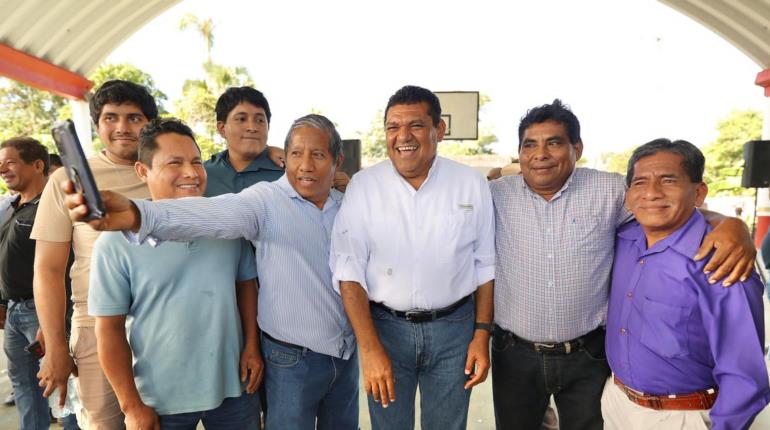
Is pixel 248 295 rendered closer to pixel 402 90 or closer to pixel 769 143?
pixel 402 90

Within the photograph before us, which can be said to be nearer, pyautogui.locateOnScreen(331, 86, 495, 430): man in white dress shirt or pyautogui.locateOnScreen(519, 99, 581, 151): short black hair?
pyautogui.locateOnScreen(331, 86, 495, 430): man in white dress shirt

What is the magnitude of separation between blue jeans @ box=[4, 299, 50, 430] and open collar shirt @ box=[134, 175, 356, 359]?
1.89 metres

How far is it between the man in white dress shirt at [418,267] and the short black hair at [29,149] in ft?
7.89

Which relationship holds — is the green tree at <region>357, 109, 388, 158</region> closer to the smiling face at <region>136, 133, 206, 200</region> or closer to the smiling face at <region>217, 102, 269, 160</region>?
the smiling face at <region>217, 102, 269, 160</region>

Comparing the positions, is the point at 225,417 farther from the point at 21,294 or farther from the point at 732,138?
the point at 732,138

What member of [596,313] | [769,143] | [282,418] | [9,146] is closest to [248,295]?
[282,418]

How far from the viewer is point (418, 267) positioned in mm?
1827

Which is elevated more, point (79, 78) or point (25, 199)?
point (79, 78)

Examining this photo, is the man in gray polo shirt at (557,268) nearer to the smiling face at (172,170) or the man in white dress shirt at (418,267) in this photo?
the man in white dress shirt at (418,267)

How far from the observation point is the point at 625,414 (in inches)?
70.7

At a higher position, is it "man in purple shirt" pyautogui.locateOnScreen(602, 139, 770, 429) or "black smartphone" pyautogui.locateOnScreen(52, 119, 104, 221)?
"black smartphone" pyautogui.locateOnScreen(52, 119, 104, 221)

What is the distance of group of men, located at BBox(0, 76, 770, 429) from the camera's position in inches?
60.9

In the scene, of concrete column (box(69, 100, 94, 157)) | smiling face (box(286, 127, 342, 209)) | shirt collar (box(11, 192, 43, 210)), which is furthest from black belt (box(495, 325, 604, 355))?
concrete column (box(69, 100, 94, 157))

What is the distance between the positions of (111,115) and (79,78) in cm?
841
